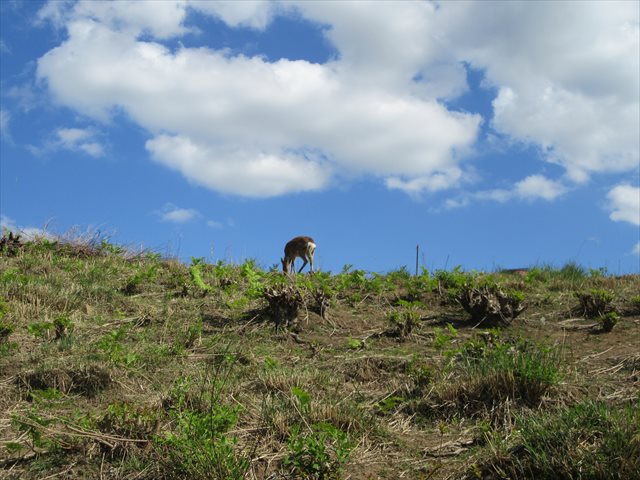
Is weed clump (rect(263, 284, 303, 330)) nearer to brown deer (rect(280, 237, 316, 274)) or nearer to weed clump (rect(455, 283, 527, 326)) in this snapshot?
weed clump (rect(455, 283, 527, 326))

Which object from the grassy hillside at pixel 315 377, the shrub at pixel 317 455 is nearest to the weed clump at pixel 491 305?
the grassy hillside at pixel 315 377

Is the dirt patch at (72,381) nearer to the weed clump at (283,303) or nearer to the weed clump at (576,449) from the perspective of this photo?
the weed clump at (283,303)

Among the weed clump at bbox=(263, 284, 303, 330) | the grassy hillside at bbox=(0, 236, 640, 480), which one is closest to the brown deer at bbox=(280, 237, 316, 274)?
the grassy hillside at bbox=(0, 236, 640, 480)

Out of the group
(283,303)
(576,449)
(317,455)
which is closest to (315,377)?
(317,455)

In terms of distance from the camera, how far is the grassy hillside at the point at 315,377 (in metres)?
4.32

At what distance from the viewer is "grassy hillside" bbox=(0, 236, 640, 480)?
4316 mm

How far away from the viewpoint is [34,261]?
10.9 metres

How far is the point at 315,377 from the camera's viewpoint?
5984 mm

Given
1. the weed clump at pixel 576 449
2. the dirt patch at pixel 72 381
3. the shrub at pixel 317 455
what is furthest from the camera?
the dirt patch at pixel 72 381

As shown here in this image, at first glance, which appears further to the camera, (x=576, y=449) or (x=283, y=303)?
(x=283, y=303)

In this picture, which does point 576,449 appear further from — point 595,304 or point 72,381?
point 595,304

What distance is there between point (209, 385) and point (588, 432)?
3033 millimetres

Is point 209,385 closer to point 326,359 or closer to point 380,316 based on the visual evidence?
point 326,359

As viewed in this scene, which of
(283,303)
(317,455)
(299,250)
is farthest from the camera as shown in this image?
(299,250)
